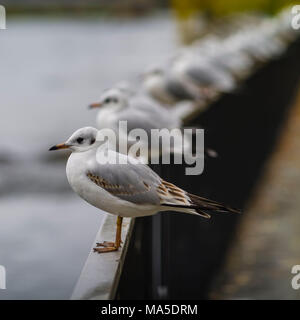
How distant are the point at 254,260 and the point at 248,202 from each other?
1074 millimetres

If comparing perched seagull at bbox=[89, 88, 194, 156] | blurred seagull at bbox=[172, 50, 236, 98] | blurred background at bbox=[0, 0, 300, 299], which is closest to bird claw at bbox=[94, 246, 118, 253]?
perched seagull at bbox=[89, 88, 194, 156]

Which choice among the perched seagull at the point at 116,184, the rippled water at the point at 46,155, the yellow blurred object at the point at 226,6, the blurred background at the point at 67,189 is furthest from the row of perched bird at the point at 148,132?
the yellow blurred object at the point at 226,6

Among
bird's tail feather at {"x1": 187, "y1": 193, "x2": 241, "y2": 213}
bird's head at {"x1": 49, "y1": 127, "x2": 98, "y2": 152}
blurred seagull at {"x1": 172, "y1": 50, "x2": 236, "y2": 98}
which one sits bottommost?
bird's tail feather at {"x1": 187, "y1": 193, "x2": 241, "y2": 213}

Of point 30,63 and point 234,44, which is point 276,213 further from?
point 30,63

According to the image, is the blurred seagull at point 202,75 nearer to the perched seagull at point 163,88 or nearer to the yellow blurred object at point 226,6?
the perched seagull at point 163,88

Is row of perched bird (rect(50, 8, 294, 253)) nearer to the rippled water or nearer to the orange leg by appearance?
the orange leg

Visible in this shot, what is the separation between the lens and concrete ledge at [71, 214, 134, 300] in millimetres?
1611

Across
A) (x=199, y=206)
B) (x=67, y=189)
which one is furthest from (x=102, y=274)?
(x=67, y=189)

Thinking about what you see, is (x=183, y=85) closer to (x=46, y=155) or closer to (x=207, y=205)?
(x=207, y=205)

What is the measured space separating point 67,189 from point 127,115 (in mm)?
4137

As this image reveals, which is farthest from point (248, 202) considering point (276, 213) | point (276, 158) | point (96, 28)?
point (96, 28)

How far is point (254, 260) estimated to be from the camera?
4262 millimetres

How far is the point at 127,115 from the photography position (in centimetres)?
283

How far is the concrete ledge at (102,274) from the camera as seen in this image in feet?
5.28
